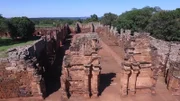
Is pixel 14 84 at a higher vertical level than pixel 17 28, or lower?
lower

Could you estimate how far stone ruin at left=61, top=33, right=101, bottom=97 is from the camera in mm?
10387

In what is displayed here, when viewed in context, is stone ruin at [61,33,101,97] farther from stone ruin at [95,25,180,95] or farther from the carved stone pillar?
stone ruin at [95,25,180,95]

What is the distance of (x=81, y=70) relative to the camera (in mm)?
10680

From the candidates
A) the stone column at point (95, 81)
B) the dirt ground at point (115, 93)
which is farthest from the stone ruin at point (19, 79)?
the stone column at point (95, 81)

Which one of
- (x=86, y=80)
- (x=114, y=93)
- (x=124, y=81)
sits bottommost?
(x=114, y=93)

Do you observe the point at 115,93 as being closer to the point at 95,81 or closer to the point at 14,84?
the point at 95,81

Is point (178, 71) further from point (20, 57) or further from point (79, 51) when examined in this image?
point (20, 57)

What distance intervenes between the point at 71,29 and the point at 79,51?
30.8 metres

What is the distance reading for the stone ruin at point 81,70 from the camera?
10387 millimetres

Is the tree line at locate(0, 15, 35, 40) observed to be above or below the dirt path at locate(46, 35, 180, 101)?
above

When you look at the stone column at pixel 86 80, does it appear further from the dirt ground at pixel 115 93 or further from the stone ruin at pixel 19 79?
the stone ruin at pixel 19 79

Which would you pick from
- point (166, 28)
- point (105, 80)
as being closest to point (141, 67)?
point (105, 80)

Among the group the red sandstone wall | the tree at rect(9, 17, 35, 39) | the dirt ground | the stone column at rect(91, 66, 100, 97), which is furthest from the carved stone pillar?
the tree at rect(9, 17, 35, 39)

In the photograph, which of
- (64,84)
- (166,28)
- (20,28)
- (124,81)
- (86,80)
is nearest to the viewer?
(64,84)
